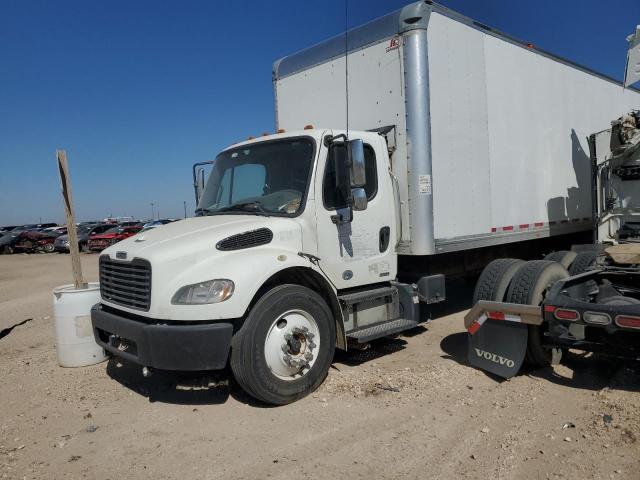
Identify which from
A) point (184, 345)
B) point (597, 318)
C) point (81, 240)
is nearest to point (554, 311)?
point (597, 318)

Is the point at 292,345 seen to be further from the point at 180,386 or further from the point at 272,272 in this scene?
the point at 180,386

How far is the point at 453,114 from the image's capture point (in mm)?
5711

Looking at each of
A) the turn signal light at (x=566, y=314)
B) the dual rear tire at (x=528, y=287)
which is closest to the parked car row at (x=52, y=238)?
the dual rear tire at (x=528, y=287)

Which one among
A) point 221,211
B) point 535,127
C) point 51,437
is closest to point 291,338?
point 221,211

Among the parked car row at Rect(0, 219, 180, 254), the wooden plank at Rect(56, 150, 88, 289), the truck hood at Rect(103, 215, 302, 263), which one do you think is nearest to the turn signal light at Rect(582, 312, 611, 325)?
the truck hood at Rect(103, 215, 302, 263)

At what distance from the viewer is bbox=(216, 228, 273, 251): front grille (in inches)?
165

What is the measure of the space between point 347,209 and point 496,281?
5.64ft

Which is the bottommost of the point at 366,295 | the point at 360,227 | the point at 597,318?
the point at 597,318

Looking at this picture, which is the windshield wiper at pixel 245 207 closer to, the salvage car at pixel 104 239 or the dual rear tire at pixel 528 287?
the dual rear tire at pixel 528 287

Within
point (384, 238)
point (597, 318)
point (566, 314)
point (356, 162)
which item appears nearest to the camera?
point (597, 318)

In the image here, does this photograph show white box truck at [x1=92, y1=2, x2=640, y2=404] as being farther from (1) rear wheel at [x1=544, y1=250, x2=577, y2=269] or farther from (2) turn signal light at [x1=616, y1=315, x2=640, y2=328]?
(2) turn signal light at [x1=616, y1=315, x2=640, y2=328]

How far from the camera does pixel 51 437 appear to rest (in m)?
3.93

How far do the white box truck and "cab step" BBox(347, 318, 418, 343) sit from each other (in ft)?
0.07

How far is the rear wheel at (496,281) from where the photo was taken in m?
5.04
